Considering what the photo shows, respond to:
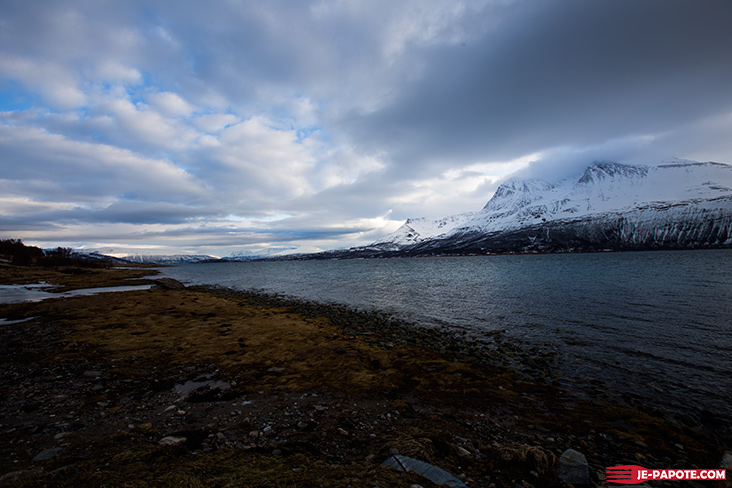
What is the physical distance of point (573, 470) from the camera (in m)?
6.46

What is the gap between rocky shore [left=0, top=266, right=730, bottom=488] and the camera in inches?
241

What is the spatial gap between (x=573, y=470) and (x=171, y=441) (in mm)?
9540

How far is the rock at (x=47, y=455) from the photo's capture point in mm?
6164

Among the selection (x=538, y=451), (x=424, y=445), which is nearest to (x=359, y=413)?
(x=424, y=445)

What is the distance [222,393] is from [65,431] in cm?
406

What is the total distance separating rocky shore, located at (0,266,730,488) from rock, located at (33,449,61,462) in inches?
1.5

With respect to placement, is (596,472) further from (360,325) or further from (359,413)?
(360,325)

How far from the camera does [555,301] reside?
34500mm

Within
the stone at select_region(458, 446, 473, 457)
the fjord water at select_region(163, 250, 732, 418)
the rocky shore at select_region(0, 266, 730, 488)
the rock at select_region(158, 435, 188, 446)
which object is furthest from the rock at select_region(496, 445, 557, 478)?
the fjord water at select_region(163, 250, 732, 418)

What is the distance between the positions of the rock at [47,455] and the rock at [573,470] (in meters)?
11.2

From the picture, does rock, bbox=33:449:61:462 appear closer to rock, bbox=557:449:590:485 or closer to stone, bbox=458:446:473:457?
stone, bbox=458:446:473:457

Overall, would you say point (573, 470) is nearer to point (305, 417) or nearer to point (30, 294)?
point (305, 417)

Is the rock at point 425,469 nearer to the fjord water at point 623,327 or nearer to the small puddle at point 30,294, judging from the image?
the fjord water at point 623,327

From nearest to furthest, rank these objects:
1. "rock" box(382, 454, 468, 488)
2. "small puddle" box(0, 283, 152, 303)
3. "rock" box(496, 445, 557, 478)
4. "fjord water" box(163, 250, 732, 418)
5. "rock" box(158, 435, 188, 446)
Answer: "rock" box(382, 454, 468, 488) → "rock" box(496, 445, 557, 478) → "rock" box(158, 435, 188, 446) → "fjord water" box(163, 250, 732, 418) → "small puddle" box(0, 283, 152, 303)
